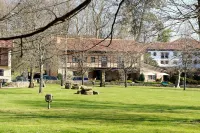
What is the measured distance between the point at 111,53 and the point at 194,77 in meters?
18.6

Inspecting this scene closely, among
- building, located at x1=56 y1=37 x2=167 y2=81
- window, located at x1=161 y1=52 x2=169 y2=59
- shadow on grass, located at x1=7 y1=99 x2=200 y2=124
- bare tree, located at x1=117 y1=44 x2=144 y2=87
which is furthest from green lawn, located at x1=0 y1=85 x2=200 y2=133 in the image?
window, located at x1=161 y1=52 x2=169 y2=59

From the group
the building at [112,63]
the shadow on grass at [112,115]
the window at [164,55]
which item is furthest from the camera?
the window at [164,55]

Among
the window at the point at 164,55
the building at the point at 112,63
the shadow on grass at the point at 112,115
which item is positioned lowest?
the shadow on grass at the point at 112,115

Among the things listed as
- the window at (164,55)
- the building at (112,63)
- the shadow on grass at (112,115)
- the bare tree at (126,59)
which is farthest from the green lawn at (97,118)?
the window at (164,55)

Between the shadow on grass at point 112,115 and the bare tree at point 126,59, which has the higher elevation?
the bare tree at point 126,59

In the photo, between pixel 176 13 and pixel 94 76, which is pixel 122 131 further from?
pixel 94 76

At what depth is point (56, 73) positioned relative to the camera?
247 feet

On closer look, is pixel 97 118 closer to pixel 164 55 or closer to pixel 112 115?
pixel 112 115

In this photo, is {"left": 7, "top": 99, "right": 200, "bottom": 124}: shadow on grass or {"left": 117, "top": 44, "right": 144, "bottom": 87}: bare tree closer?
{"left": 7, "top": 99, "right": 200, "bottom": 124}: shadow on grass

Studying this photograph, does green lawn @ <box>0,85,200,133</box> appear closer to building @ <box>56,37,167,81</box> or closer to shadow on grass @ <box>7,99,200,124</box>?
shadow on grass @ <box>7,99,200,124</box>

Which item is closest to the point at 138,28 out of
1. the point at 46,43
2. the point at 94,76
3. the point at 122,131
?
the point at 122,131

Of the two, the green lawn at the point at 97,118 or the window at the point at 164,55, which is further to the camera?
the window at the point at 164,55

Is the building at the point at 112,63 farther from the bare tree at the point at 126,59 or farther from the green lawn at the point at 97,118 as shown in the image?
the green lawn at the point at 97,118

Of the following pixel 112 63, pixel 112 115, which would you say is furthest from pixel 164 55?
pixel 112 115
